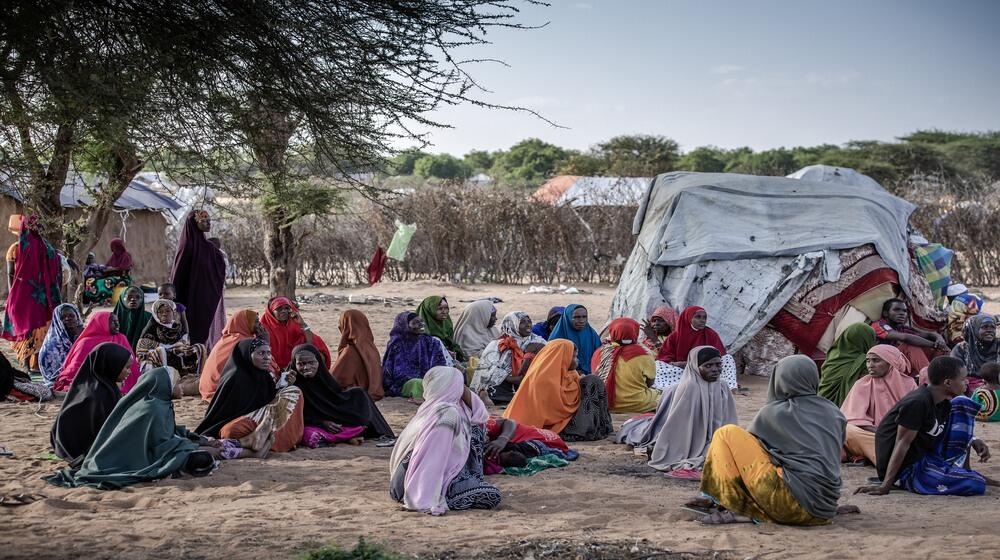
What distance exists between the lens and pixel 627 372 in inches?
356

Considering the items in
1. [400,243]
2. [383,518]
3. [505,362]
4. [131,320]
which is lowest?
[383,518]

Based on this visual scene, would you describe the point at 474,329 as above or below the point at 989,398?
above

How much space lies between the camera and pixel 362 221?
21531 millimetres

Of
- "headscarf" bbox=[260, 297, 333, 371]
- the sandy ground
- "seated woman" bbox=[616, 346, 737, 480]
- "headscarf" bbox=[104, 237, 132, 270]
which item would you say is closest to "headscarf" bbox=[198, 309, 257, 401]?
"headscarf" bbox=[260, 297, 333, 371]

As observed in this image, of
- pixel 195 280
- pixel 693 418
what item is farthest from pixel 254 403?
pixel 195 280

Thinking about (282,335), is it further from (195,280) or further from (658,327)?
(658,327)

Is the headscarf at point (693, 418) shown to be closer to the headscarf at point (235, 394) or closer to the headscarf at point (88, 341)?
the headscarf at point (235, 394)

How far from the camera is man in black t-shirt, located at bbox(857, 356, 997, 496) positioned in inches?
229

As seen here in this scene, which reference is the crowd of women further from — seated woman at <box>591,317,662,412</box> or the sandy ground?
the sandy ground

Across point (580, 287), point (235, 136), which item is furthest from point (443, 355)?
point (580, 287)

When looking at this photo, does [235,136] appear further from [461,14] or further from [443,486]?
[443,486]

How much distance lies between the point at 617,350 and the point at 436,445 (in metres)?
3.69

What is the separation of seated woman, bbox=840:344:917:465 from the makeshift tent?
3512mm

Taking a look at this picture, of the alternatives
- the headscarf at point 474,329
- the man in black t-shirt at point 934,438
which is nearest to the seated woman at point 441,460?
the man in black t-shirt at point 934,438
